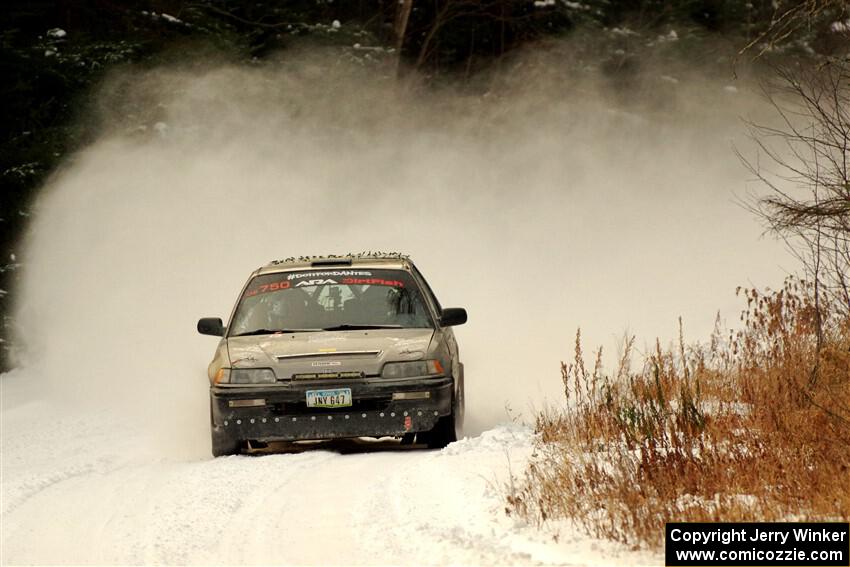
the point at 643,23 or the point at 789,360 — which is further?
the point at 643,23

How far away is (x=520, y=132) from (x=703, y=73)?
16.3ft

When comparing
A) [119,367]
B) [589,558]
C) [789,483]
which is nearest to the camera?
[589,558]

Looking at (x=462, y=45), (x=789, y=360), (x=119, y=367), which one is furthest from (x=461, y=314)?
(x=462, y=45)

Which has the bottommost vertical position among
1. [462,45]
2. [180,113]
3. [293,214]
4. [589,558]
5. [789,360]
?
[589,558]

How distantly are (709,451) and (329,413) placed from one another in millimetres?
3698

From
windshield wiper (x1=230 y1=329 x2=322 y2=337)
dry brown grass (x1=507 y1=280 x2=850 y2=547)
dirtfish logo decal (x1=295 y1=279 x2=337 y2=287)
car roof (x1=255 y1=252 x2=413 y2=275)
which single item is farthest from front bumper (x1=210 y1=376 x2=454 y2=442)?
car roof (x1=255 y1=252 x2=413 y2=275)

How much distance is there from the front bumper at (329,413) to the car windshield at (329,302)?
96 cm

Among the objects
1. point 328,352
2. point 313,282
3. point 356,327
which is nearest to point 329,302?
point 313,282

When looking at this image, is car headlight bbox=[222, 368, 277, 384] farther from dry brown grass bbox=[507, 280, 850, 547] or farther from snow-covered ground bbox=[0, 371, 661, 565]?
dry brown grass bbox=[507, 280, 850, 547]

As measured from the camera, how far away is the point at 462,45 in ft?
110

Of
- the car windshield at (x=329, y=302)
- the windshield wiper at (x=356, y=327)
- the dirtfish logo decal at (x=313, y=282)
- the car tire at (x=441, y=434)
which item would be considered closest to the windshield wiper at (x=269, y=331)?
the car windshield at (x=329, y=302)

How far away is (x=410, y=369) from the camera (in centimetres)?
1096

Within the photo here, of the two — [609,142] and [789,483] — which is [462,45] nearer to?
[609,142]

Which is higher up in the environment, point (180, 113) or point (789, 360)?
point (180, 113)
